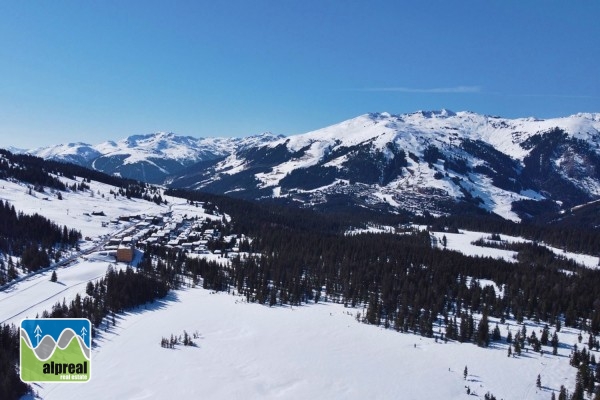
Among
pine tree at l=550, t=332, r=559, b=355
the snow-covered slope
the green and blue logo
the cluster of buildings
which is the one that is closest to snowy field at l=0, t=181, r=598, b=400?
the snow-covered slope

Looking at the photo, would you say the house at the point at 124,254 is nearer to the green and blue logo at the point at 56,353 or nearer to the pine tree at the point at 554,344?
the green and blue logo at the point at 56,353

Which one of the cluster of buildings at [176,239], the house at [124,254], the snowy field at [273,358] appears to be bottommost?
the snowy field at [273,358]

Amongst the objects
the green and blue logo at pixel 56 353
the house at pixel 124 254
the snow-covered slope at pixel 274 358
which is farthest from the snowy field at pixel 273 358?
the house at pixel 124 254

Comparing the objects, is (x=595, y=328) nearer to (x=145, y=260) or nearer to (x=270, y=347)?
(x=270, y=347)

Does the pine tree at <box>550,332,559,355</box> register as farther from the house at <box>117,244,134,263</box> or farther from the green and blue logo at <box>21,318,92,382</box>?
the house at <box>117,244,134,263</box>

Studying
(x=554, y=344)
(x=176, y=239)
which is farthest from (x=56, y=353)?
(x=176, y=239)

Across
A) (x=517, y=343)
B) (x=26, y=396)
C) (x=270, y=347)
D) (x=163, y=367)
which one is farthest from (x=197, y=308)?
(x=517, y=343)

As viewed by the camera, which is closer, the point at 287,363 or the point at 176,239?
the point at 287,363

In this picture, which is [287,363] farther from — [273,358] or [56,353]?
[56,353]

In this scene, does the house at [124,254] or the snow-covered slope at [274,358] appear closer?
the snow-covered slope at [274,358]
